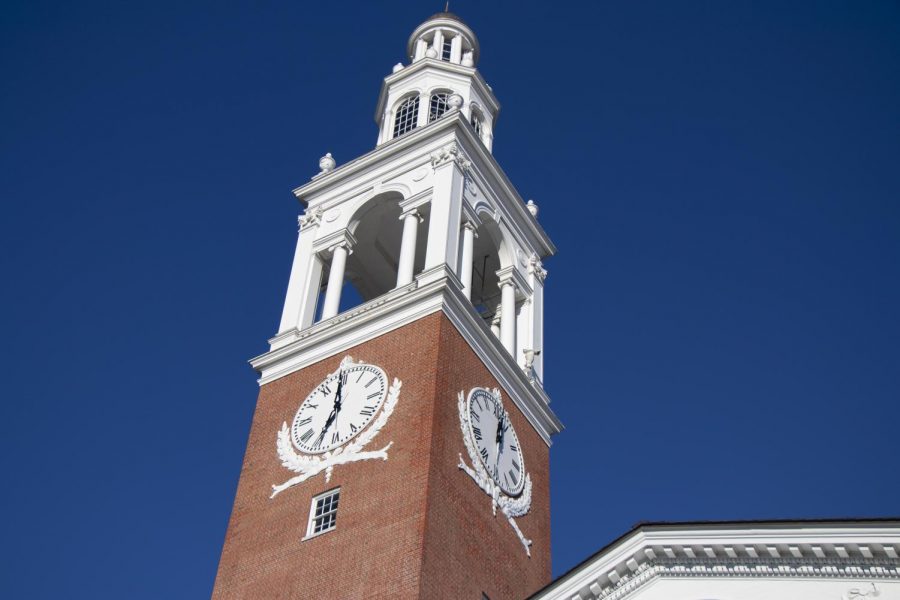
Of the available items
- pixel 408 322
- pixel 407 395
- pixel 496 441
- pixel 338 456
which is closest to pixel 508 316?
pixel 408 322

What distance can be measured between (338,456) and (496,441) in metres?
4.05

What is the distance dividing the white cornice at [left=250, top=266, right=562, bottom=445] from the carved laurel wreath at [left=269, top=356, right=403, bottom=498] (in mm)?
2348

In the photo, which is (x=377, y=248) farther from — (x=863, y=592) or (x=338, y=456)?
(x=863, y=592)

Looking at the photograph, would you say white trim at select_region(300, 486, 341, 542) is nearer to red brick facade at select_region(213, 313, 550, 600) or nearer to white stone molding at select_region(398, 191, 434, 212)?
red brick facade at select_region(213, 313, 550, 600)

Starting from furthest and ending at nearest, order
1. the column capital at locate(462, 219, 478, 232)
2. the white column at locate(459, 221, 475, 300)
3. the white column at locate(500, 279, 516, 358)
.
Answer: the column capital at locate(462, 219, 478, 232) < the white column at locate(500, 279, 516, 358) < the white column at locate(459, 221, 475, 300)

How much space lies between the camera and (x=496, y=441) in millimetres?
31703

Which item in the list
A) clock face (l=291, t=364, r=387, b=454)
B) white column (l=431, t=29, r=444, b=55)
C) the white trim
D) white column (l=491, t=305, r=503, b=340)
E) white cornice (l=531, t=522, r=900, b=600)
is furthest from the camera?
white column (l=431, t=29, r=444, b=55)

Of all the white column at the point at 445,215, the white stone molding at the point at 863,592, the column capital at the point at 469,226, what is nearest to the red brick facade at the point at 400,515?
the white column at the point at 445,215

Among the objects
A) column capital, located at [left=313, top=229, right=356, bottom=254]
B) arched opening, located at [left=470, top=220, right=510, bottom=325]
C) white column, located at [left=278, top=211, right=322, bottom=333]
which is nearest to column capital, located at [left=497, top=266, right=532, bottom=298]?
arched opening, located at [left=470, top=220, right=510, bottom=325]

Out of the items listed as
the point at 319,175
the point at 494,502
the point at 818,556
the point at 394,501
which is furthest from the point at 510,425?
the point at 818,556

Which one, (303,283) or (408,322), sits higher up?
(303,283)

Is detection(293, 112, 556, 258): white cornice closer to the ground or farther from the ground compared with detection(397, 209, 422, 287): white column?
farther from the ground

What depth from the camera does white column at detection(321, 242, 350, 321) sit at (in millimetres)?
35188

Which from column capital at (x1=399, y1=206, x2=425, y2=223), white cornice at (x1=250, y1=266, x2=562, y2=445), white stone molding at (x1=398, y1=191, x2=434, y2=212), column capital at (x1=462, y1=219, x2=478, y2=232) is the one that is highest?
white stone molding at (x1=398, y1=191, x2=434, y2=212)
